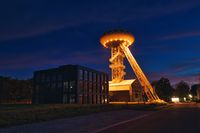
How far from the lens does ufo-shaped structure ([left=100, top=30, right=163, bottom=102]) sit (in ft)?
291

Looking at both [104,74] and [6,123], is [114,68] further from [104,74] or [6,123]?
[6,123]

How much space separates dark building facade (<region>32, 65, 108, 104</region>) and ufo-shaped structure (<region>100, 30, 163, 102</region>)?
80.2 feet

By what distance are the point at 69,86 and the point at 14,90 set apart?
99.4 feet

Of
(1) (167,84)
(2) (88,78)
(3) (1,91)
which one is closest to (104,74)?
(2) (88,78)

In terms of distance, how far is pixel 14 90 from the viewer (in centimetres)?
7519

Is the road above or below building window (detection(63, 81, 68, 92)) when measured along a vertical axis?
below

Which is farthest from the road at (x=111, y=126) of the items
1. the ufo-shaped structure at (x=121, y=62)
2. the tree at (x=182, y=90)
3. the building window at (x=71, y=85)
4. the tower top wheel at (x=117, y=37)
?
the tree at (x=182, y=90)

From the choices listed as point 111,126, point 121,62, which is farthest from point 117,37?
point 111,126

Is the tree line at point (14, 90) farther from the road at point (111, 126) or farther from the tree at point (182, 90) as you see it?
the tree at point (182, 90)

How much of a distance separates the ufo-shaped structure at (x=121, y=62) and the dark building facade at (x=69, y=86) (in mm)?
24442

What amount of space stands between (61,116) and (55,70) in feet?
123

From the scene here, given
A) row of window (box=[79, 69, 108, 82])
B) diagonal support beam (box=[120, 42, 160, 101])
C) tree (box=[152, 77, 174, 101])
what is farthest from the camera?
tree (box=[152, 77, 174, 101])

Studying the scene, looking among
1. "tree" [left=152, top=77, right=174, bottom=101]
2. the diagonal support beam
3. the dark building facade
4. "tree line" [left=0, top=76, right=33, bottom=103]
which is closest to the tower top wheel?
the diagonal support beam

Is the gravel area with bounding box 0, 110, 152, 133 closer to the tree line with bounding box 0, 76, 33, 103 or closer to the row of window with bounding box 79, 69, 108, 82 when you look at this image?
the row of window with bounding box 79, 69, 108, 82
